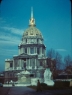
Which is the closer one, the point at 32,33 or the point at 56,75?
the point at 56,75

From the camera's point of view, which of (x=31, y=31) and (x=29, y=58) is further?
(x=31, y=31)

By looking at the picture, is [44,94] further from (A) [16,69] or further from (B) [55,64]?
(A) [16,69]

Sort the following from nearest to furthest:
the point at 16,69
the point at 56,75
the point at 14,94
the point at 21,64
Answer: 1. the point at 14,94
2. the point at 56,75
3. the point at 21,64
4. the point at 16,69

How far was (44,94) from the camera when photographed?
9516 millimetres

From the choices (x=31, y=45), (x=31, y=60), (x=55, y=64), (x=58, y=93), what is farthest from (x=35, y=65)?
(x=58, y=93)

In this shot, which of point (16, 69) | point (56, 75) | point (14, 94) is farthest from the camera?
point (16, 69)

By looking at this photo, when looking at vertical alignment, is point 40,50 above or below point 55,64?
above

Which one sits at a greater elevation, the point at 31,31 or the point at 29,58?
the point at 31,31

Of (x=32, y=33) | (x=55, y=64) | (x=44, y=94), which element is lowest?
(x=44, y=94)

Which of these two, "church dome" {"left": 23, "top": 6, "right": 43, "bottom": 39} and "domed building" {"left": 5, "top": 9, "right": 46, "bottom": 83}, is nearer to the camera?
"church dome" {"left": 23, "top": 6, "right": 43, "bottom": 39}

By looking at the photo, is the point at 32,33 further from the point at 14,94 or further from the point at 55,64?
the point at 14,94

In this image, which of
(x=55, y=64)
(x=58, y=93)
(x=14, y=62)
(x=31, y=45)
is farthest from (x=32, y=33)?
(x=58, y=93)

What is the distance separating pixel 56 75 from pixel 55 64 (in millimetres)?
1490

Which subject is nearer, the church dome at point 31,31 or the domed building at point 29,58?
the church dome at point 31,31
